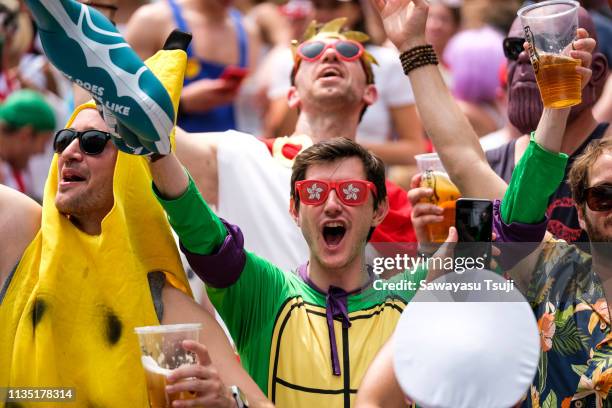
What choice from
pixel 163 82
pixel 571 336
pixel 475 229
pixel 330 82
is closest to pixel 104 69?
pixel 163 82

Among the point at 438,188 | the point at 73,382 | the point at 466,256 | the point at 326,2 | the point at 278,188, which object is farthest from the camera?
the point at 326,2

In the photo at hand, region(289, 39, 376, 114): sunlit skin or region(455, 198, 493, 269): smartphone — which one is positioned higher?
region(289, 39, 376, 114): sunlit skin

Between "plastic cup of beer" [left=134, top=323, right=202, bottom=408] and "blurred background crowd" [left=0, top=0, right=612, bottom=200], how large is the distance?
7.45 ft

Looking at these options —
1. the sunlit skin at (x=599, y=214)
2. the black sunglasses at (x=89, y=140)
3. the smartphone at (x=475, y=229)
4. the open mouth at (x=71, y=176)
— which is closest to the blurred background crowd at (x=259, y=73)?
the black sunglasses at (x=89, y=140)

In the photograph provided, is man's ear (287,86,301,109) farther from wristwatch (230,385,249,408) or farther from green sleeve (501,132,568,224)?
wristwatch (230,385,249,408)

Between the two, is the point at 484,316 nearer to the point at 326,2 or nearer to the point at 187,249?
the point at 187,249

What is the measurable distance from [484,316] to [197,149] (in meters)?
2.06

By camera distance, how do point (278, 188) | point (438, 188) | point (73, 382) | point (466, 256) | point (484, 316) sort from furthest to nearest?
point (278, 188)
point (438, 188)
point (73, 382)
point (466, 256)
point (484, 316)

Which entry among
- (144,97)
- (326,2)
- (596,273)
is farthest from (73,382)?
(326,2)

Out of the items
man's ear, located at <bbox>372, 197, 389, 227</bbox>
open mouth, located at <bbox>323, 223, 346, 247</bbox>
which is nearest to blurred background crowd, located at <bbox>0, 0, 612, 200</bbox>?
man's ear, located at <bbox>372, 197, 389, 227</bbox>

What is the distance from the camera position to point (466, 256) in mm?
3953

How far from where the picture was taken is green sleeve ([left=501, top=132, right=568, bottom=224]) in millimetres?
4164

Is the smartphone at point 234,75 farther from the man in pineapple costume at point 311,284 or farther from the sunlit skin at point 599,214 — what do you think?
the sunlit skin at point 599,214

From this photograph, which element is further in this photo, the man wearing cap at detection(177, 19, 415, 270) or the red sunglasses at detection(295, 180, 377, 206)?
the man wearing cap at detection(177, 19, 415, 270)
